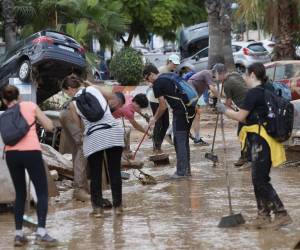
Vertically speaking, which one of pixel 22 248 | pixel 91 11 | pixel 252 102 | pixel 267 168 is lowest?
pixel 22 248

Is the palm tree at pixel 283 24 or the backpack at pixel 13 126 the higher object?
the palm tree at pixel 283 24

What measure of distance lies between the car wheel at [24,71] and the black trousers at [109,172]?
23.2 ft

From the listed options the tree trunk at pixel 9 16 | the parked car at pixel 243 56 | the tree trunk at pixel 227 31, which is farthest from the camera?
the parked car at pixel 243 56

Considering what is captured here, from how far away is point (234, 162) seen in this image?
13.5 meters

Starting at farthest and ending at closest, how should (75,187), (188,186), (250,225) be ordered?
(188,186) → (75,187) → (250,225)

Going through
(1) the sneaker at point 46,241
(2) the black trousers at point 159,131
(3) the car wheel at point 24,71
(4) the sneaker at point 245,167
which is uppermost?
(3) the car wheel at point 24,71

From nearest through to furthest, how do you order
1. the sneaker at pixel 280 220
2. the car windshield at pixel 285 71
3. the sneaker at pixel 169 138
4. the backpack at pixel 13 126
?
the backpack at pixel 13 126 < the sneaker at pixel 280 220 < the sneaker at pixel 169 138 < the car windshield at pixel 285 71

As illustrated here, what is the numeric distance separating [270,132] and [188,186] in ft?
10.7

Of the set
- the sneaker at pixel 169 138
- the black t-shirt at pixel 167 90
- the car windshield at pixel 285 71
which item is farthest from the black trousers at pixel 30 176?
the car windshield at pixel 285 71

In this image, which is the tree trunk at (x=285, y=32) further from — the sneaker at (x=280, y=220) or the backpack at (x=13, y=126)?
the backpack at (x=13, y=126)

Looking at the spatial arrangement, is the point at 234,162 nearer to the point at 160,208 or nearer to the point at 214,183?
the point at 214,183

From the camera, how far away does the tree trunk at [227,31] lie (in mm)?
27212

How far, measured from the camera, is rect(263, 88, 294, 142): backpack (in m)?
8.17

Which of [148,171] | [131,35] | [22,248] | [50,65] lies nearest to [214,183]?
[148,171]
